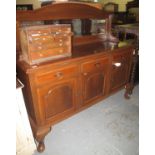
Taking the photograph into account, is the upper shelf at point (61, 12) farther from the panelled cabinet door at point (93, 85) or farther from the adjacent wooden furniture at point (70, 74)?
the panelled cabinet door at point (93, 85)

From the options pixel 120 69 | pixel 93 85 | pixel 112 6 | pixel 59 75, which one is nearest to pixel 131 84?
pixel 120 69

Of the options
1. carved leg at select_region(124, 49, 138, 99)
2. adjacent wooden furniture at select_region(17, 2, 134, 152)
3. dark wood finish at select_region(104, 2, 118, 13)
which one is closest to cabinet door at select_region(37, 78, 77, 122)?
adjacent wooden furniture at select_region(17, 2, 134, 152)

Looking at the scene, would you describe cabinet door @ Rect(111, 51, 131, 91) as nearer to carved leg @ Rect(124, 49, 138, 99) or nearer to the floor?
carved leg @ Rect(124, 49, 138, 99)

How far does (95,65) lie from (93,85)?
0.74 feet

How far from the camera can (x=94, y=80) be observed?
1641mm

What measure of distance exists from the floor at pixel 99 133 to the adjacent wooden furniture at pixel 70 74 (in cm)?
22

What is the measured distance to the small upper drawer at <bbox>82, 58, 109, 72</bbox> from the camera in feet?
4.86

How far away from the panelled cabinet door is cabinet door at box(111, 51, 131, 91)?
21 cm

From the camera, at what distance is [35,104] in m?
1.26

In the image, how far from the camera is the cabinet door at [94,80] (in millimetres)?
1531
